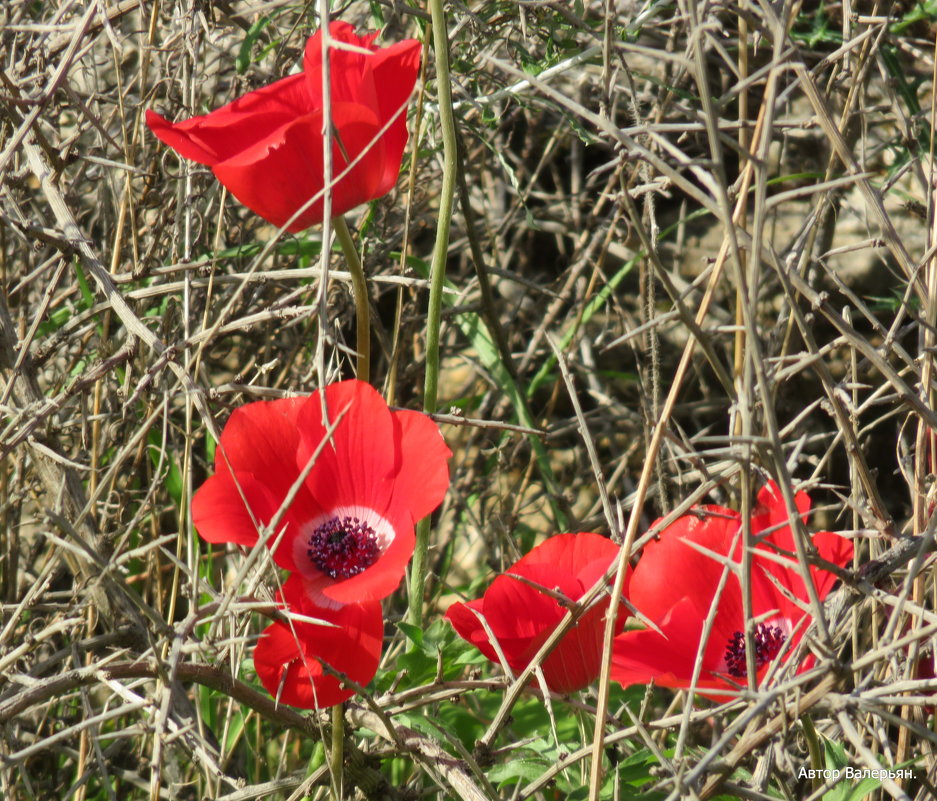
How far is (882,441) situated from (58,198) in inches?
57.0

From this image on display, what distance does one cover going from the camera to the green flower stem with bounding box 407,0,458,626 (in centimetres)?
100

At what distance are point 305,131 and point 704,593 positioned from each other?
0.56 m

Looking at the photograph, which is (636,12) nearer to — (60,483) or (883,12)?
(883,12)

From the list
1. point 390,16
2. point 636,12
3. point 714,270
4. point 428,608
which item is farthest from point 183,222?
point 714,270

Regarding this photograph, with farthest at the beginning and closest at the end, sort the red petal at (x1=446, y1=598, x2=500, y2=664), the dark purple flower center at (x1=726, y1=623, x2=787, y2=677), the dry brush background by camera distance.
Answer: the dark purple flower center at (x1=726, y1=623, x2=787, y2=677), the red petal at (x1=446, y1=598, x2=500, y2=664), the dry brush background

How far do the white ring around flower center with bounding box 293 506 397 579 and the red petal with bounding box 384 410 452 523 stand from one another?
0.05m

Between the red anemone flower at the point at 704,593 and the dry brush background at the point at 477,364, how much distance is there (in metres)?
0.04

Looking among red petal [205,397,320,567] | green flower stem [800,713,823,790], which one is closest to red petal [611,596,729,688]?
green flower stem [800,713,823,790]

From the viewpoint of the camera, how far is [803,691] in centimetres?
88

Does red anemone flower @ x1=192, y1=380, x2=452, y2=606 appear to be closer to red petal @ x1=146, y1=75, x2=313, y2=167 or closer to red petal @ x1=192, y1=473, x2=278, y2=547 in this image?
red petal @ x1=192, y1=473, x2=278, y2=547

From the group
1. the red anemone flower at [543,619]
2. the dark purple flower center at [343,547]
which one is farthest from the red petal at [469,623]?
the dark purple flower center at [343,547]

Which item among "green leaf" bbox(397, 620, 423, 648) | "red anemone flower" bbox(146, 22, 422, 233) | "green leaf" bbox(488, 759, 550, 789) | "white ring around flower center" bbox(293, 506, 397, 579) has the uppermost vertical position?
"red anemone flower" bbox(146, 22, 422, 233)

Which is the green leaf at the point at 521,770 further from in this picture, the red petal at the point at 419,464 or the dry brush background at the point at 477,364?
the red petal at the point at 419,464

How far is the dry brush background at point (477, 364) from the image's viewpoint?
881 mm
